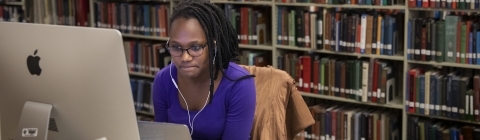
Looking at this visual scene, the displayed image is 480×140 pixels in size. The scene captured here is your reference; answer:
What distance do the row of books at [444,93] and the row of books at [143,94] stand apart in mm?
1884

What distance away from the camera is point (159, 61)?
4.46m

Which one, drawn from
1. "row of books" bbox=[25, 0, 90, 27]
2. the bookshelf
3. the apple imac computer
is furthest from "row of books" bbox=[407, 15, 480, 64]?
"row of books" bbox=[25, 0, 90, 27]

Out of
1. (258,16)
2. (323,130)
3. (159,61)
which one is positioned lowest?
(323,130)

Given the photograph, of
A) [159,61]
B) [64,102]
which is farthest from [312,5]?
[64,102]

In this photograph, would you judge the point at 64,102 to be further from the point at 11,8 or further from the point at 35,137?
the point at 11,8

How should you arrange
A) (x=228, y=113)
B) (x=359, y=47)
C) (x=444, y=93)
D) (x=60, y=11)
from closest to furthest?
(x=228, y=113), (x=444, y=93), (x=359, y=47), (x=60, y=11)

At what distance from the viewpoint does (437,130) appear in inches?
138

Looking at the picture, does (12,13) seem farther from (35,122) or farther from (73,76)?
(73,76)

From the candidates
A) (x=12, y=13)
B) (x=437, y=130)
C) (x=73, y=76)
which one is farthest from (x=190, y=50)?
(x=12, y=13)

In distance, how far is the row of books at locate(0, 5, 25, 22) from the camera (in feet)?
16.9

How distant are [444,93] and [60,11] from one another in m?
2.98

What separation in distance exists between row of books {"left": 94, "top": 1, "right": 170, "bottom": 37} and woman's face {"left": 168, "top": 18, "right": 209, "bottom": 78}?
245 centimetres

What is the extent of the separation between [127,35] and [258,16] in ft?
3.72

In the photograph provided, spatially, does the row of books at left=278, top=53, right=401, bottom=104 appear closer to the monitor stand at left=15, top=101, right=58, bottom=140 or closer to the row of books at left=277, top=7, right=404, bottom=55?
the row of books at left=277, top=7, right=404, bottom=55
